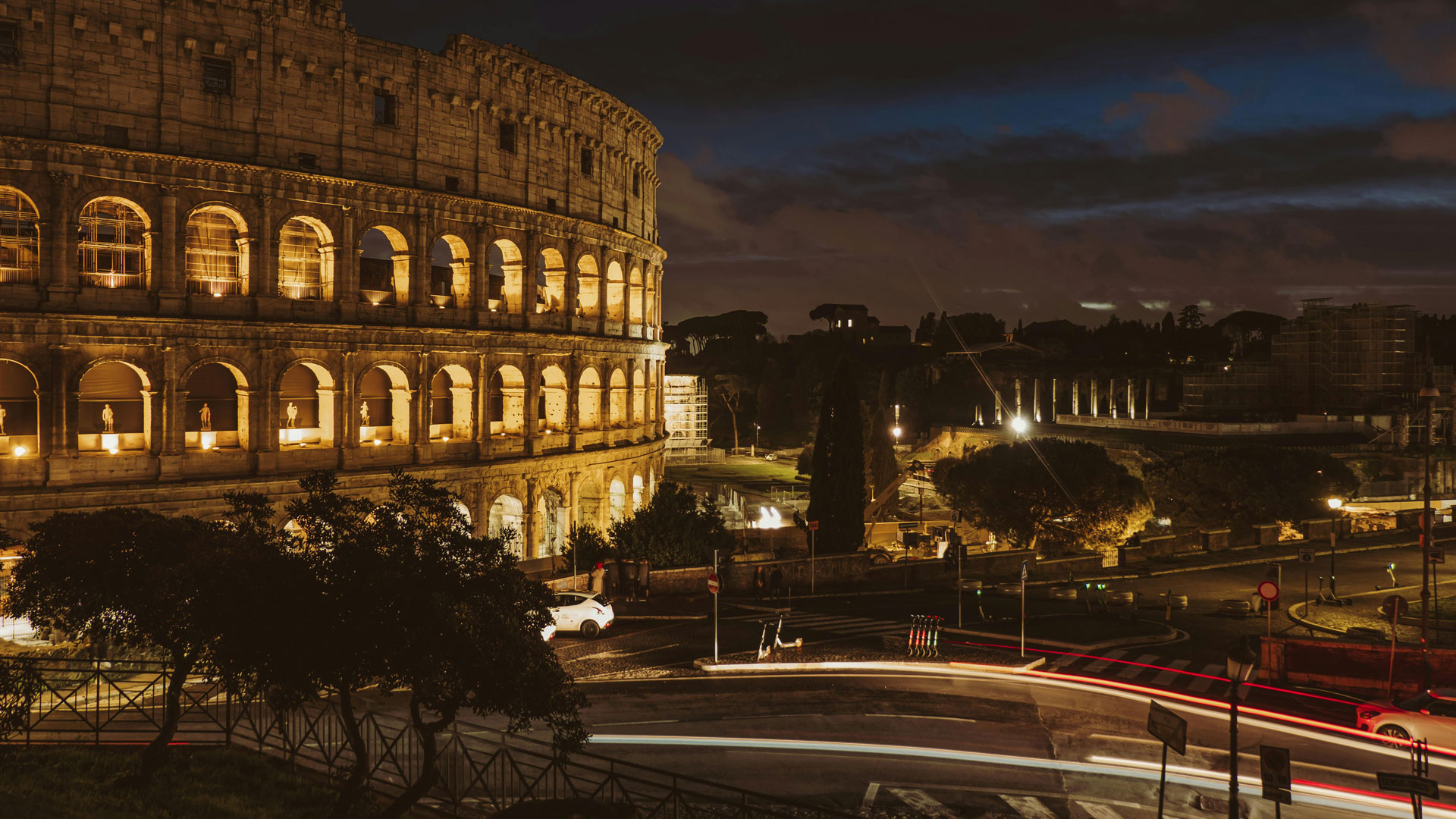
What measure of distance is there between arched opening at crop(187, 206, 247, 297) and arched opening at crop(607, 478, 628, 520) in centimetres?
1624

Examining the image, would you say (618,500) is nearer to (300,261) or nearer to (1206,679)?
(300,261)

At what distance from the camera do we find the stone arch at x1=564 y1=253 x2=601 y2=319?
125 feet

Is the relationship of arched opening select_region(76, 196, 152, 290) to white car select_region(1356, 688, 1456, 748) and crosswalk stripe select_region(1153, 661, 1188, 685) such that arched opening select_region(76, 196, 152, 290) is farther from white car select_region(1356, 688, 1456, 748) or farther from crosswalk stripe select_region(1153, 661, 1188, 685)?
white car select_region(1356, 688, 1456, 748)

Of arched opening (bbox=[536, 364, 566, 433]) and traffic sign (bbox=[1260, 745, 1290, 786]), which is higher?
arched opening (bbox=[536, 364, 566, 433])

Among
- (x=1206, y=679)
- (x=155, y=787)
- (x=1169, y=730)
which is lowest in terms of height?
(x=1206, y=679)

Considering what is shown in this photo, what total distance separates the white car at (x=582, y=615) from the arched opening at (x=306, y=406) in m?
10.5

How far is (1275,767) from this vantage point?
11.4m

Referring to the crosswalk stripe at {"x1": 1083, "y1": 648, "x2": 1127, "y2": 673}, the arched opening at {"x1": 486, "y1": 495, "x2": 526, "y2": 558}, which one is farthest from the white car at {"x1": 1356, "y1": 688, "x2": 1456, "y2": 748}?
the arched opening at {"x1": 486, "y1": 495, "x2": 526, "y2": 558}

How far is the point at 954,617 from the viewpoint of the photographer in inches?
1069

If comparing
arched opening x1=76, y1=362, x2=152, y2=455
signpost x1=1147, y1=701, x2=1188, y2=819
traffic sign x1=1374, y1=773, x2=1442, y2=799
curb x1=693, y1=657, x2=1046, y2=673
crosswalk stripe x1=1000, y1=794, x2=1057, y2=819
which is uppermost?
arched opening x1=76, y1=362, x2=152, y2=455

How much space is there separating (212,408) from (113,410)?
2661mm

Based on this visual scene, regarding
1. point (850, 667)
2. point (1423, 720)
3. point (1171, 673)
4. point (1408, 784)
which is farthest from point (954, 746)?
point (1423, 720)

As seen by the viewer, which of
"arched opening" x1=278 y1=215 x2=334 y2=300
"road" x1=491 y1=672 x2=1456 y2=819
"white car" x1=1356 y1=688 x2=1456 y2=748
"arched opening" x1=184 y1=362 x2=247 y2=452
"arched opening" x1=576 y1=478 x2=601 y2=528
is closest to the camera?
"road" x1=491 y1=672 x2=1456 y2=819

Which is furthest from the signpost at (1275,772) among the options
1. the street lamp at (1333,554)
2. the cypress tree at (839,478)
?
the cypress tree at (839,478)
